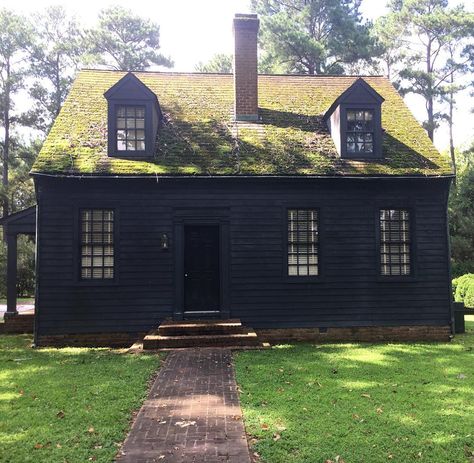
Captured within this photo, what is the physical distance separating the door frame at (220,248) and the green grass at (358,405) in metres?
2.19

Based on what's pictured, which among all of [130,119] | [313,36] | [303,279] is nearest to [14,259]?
[130,119]

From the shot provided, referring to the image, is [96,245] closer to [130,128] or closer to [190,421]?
[130,128]

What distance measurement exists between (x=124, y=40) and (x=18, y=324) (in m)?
27.0

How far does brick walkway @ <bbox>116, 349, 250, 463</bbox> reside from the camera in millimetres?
4520

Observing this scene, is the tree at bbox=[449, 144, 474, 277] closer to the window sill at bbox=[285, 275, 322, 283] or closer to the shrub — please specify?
the shrub

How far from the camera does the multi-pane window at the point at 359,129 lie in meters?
12.2

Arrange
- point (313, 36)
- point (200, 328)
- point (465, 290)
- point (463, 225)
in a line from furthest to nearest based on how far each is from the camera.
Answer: point (313, 36) < point (463, 225) < point (465, 290) < point (200, 328)

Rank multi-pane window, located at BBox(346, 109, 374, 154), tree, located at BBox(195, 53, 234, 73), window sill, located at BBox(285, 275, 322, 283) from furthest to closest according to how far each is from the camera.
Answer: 1. tree, located at BBox(195, 53, 234, 73)
2. multi-pane window, located at BBox(346, 109, 374, 154)
3. window sill, located at BBox(285, 275, 322, 283)

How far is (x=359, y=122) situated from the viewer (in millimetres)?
12203

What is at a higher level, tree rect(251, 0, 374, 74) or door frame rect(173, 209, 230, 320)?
tree rect(251, 0, 374, 74)

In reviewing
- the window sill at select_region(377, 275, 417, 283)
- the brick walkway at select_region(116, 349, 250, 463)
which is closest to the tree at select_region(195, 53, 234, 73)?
the window sill at select_region(377, 275, 417, 283)

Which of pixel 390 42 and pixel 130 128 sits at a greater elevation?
pixel 390 42

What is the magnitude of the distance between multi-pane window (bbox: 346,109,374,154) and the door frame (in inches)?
156

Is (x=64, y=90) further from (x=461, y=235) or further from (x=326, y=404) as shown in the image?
(x=326, y=404)
